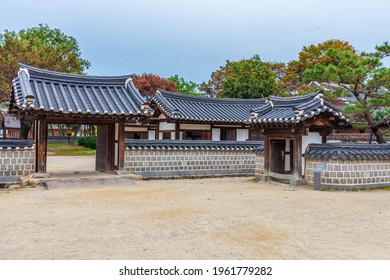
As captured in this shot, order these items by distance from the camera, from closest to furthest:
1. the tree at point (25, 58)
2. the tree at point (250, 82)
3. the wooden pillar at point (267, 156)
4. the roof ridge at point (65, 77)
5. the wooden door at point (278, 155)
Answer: the roof ridge at point (65, 77) < the wooden pillar at point (267, 156) < the wooden door at point (278, 155) < the tree at point (25, 58) < the tree at point (250, 82)

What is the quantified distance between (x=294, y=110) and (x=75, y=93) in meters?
8.28

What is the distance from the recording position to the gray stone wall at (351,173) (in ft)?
37.9

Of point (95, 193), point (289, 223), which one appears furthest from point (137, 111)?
point (289, 223)

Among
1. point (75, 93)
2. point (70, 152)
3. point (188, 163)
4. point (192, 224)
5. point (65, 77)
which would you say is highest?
point (65, 77)

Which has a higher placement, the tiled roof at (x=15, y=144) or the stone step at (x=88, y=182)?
the tiled roof at (x=15, y=144)

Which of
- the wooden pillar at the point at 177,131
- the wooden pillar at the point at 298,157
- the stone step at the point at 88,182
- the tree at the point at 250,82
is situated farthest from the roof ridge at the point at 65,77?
the tree at the point at 250,82

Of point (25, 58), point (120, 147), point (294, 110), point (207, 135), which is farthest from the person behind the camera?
point (25, 58)

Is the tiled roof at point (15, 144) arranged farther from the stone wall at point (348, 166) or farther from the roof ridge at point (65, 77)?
the stone wall at point (348, 166)

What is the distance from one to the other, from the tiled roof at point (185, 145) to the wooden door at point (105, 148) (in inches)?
27.6

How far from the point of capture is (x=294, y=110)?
39.8ft

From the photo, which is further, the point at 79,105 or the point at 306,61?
the point at 306,61

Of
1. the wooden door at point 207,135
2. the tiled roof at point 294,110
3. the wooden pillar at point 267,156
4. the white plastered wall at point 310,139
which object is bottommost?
the wooden pillar at point 267,156

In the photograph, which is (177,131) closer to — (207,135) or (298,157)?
(207,135)

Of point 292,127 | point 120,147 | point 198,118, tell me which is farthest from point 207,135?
point 292,127
